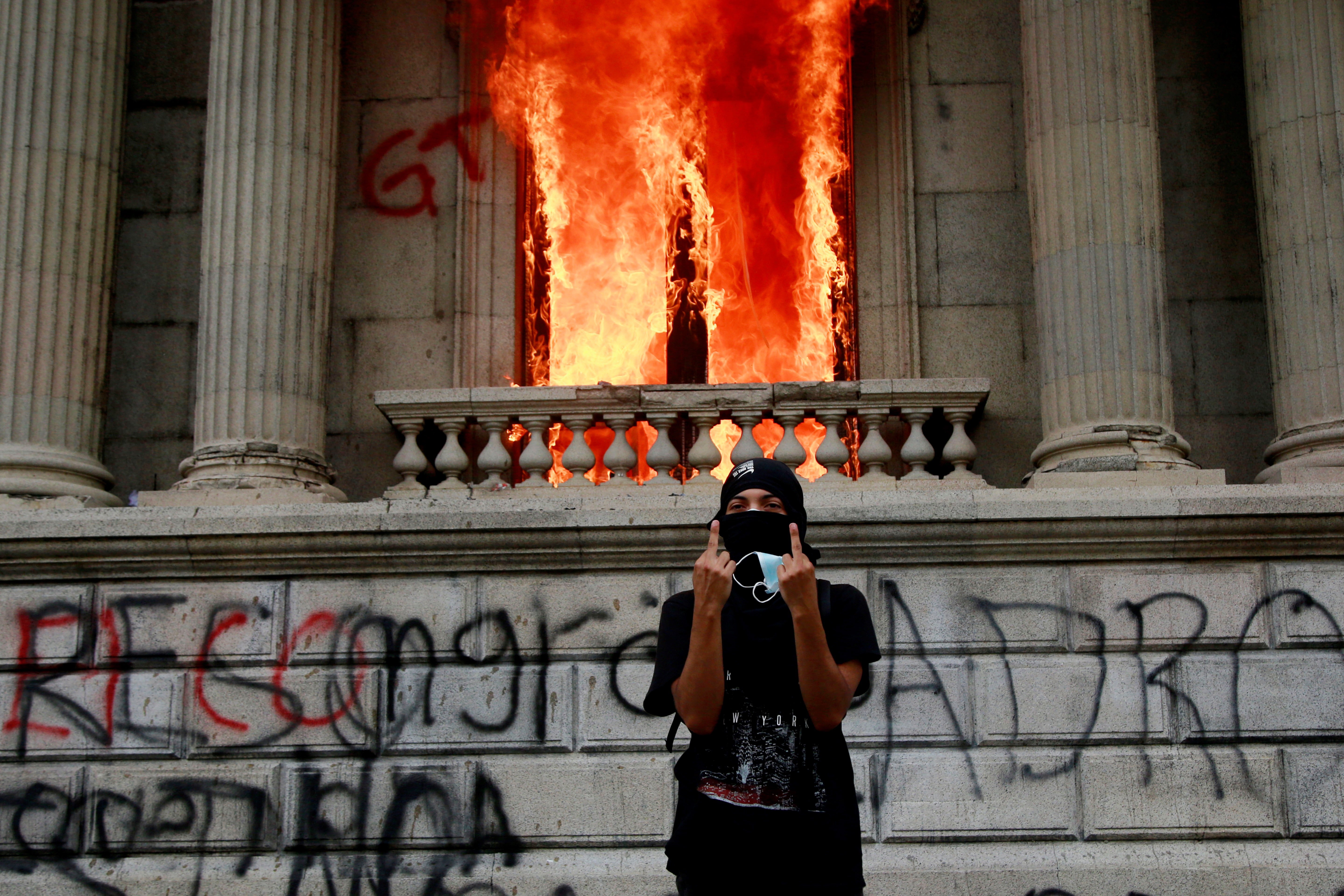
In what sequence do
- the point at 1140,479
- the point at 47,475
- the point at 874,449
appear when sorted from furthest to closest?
1. the point at 874,449
2. the point at 47,475
3. the point at 1140,479

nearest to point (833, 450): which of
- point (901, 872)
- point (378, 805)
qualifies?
point (901, 872)

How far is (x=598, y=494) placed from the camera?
852 cm

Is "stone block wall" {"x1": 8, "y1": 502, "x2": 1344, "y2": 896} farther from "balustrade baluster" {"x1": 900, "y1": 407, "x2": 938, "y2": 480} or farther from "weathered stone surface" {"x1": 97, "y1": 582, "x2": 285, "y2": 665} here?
"balustrade baluster" {"x1": 900, "y1": 407, "x2": 938, "y2": 480}

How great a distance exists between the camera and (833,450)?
8812 mm

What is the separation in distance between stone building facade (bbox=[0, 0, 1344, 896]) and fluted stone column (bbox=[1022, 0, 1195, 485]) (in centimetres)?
3

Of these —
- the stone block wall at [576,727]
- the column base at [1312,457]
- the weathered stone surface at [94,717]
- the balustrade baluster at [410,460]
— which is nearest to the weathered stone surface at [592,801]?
the stone block wall at [576,727]

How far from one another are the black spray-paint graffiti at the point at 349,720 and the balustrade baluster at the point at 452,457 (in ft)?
5.76

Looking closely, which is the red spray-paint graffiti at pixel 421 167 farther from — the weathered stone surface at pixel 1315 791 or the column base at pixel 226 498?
the weathered stone surface at pixel 1315 791

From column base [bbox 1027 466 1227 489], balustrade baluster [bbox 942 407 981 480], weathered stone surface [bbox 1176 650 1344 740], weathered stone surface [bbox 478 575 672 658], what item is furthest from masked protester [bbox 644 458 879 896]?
balustrade baluster [bbox 942 407 981 480]

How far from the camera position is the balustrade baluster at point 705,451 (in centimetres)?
883

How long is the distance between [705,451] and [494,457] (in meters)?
1.58

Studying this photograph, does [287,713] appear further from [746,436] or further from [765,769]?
[765,769]

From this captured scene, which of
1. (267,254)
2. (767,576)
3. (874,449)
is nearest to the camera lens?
(767,576)

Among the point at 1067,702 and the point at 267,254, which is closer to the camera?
the point at 1067,702
